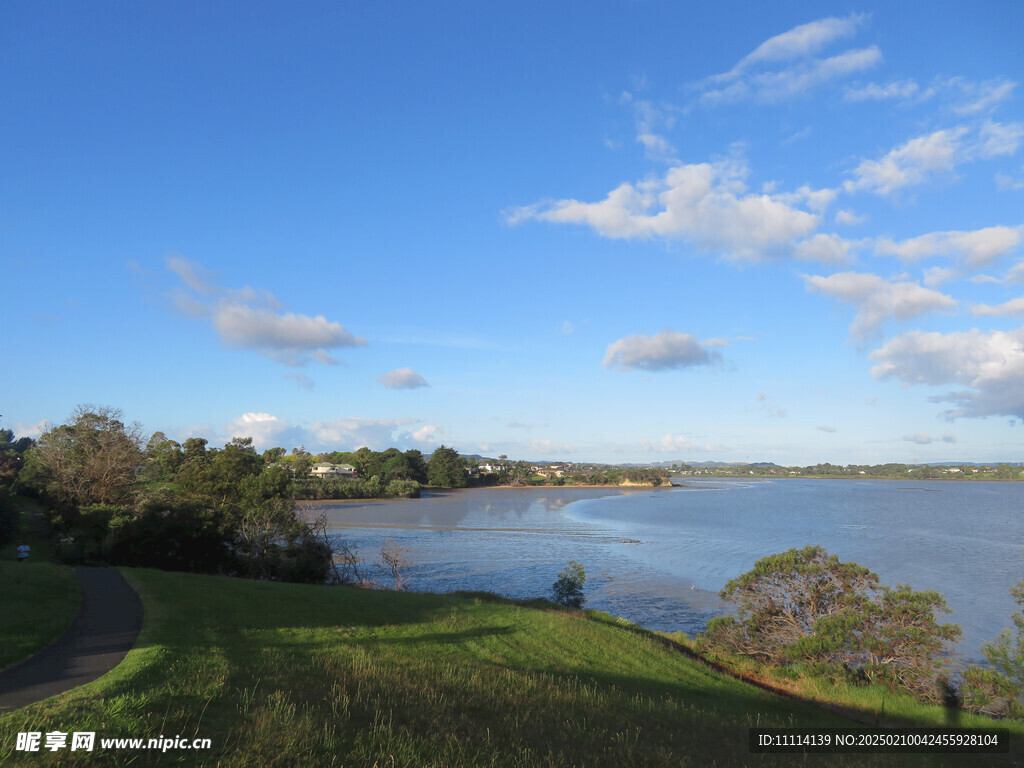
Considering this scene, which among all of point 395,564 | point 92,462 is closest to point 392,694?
point 395,564

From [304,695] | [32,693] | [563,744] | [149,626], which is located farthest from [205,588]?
[563,744]

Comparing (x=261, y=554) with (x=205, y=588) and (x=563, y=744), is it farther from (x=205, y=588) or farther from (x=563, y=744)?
(x=563, y=744)

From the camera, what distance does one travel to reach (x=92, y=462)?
43438 millimetres

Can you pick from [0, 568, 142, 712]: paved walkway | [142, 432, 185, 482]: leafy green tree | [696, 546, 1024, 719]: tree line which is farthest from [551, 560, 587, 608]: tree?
[142, 432, 185, 482]: leafy green tree

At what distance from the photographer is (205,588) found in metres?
19.6

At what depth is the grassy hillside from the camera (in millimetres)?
6703

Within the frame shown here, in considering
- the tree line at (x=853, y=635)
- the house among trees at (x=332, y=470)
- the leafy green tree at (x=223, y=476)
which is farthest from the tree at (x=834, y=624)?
the house among trees at (x=332, y=470)

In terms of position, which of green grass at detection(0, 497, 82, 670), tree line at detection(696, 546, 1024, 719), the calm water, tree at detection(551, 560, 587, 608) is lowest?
the calm water

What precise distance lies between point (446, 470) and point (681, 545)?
8905 centimetres

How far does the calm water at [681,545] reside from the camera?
32.6m

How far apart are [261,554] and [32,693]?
87.5 ft

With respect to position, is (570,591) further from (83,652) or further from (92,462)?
(92,462)

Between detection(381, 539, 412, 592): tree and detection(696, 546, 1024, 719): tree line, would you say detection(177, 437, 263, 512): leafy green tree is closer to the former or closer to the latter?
detection(381, 539, 412, 592): tree

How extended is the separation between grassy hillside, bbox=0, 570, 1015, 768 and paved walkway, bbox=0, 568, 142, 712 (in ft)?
1.55
